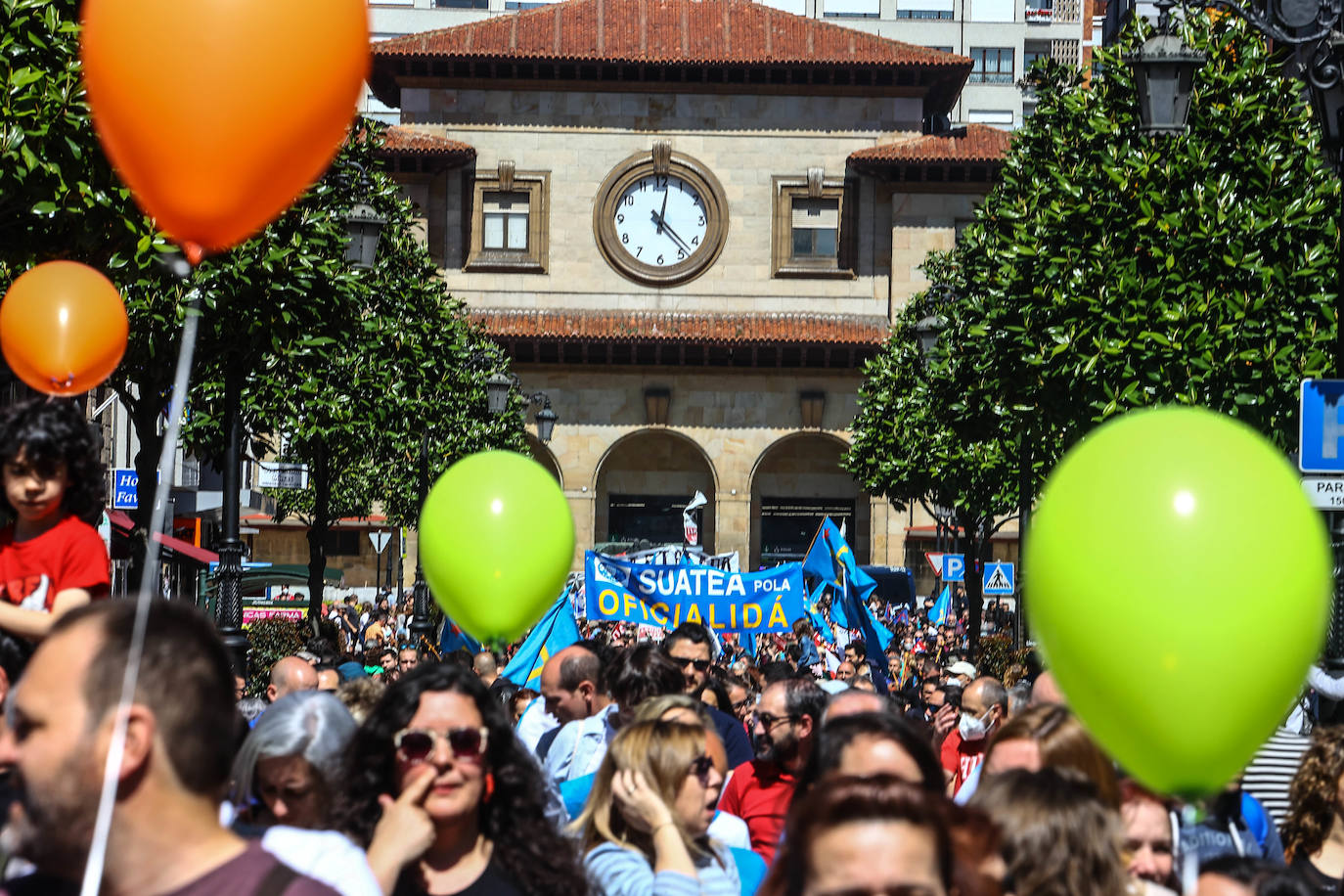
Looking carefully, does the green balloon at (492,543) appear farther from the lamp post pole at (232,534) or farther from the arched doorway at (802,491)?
the arched doorway at (802,491)

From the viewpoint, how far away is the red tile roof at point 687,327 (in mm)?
51938

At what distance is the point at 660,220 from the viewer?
53219mm

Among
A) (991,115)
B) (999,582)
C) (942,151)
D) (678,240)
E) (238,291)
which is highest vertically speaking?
(991,115)

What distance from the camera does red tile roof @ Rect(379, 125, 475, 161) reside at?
50.8 meters

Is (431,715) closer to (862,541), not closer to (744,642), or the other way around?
(744,642)

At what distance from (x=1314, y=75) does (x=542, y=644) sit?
5.96 meters

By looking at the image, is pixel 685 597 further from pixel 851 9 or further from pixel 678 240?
pixel 851 9

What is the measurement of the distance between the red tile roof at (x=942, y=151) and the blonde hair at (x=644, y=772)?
46.8 metres

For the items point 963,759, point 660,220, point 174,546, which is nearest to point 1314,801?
point 963,759

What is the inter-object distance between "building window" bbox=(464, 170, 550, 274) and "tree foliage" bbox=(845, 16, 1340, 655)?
33503mm

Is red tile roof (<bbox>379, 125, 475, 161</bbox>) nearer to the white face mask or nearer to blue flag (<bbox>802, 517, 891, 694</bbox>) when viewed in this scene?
blue flag (<bbox>802, 517, 891, 694</bbox>)

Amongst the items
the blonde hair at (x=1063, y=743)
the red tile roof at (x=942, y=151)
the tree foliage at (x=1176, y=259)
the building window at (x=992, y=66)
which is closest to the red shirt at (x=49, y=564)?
the blonde hair at (x=1063, y=743)

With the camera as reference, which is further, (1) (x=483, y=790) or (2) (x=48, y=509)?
(2) (x=48, y=509)

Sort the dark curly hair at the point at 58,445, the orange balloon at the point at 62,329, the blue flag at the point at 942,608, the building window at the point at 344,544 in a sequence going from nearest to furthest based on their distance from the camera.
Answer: the dark curly hair at the point at 58,445 → the orange balloon at the point at 62,329 → the blue flag at the point at 942,608 → the building window at the point at 344,544
